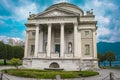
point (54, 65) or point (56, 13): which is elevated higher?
point (56, 13)

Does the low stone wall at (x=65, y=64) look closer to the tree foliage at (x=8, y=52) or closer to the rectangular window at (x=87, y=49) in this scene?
the rectangular window at (x=87, y=49)

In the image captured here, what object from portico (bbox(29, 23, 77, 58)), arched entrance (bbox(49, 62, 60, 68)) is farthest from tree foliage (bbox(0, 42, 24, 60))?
arched entrance (bbox(49, 62, 60, 68))

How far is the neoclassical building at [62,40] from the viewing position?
2866 cm

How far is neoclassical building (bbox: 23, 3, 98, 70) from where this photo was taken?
94.0 ft

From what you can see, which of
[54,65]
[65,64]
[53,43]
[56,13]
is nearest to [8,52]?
[53,43]

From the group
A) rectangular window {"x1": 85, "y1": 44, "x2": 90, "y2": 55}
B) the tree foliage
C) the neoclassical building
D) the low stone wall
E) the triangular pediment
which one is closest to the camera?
the low stone wall

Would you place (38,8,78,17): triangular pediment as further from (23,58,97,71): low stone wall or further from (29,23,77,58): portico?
(23,58,97,71): low stone wall

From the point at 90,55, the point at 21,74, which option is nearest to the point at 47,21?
the point at 90,55

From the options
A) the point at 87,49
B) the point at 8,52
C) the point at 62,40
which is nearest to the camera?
the point at 62,40

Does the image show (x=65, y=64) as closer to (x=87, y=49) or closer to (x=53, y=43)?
(x=87, y=49)

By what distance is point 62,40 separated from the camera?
2931 cm

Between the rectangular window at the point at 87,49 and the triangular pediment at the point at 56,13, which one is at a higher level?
the triangular pediment at the point at 56,13

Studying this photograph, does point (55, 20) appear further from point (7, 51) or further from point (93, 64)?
point (7, 51)

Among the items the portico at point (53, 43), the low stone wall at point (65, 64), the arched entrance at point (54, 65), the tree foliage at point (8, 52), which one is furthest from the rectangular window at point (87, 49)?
the tree foliage at point (8, 52)
